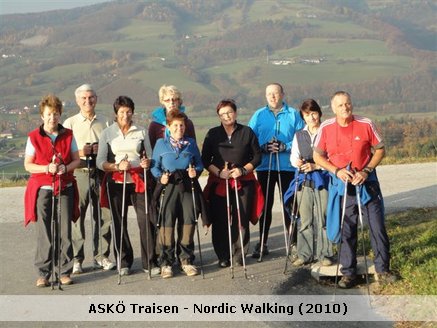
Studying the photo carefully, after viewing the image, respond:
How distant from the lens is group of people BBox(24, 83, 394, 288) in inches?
329

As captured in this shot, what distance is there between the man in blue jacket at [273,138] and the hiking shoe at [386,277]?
1902 mm

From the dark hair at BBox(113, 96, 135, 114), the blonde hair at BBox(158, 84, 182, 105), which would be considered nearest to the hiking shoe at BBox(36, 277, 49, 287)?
the dark hair at BBox(113, 96, 135, 114)

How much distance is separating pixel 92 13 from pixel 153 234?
126m

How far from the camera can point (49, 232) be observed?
27.9ft

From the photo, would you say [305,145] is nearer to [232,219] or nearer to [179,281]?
[232,219]

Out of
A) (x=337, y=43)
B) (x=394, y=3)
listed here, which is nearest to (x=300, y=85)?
(x=337, y=43)

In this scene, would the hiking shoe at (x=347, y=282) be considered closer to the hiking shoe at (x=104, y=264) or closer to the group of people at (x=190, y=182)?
the group of people at (x=190, y=182)

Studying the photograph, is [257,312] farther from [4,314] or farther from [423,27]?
[423,27]

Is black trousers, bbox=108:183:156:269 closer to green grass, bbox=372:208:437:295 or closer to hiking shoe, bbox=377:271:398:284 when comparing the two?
hiking shoe, bbox=377:271:398:284

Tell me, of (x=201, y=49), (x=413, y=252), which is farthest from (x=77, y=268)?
Result: (x=201, y=49)

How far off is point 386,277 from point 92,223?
3.49 m

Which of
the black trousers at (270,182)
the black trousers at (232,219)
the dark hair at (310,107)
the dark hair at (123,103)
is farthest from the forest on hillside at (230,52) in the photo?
the dark hair at (123,103)

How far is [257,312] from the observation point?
7.39 m

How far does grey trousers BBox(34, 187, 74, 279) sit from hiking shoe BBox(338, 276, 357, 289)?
119 inches
